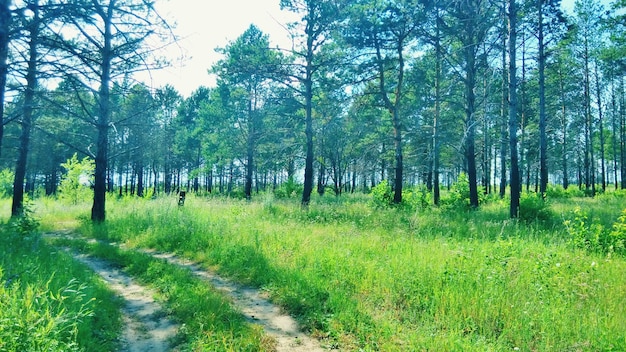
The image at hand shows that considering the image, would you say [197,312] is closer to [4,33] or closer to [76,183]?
[4,33]

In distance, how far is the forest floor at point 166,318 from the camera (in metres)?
3.76

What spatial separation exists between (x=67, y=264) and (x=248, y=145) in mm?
21664

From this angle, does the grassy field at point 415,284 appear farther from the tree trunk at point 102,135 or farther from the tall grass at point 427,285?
the tree trunk at point 102,135

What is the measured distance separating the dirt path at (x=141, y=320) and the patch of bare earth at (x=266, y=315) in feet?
3.29

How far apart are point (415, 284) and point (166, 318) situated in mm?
3523

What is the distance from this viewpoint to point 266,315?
181 inches

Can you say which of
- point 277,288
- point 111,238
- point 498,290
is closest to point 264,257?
point 277,288

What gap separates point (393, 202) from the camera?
15.8 meters

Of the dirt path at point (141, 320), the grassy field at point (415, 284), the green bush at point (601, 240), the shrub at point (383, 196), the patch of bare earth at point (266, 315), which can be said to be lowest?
the patch of bare earth at point (266, 315)

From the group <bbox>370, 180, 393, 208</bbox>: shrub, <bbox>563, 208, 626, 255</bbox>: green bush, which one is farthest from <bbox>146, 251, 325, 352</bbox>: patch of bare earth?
<bbox>370, 180, 393, 208</bbox>: shrub

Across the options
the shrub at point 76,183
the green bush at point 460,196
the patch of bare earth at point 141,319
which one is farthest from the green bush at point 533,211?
the shrub at point 76,183

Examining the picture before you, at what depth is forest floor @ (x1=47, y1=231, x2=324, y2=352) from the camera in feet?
12.3

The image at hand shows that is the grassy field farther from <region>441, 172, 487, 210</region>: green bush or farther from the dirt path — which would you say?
<region>441, 172, 487, 210</region>: green bush

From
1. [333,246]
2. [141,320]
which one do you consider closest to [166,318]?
[141,320]
